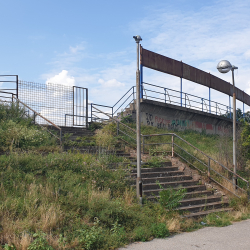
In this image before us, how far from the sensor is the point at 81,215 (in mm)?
7770

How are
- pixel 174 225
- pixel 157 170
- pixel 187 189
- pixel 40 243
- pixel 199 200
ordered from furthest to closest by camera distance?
pixel 157 170 < pixel 187 189 < pixel 199 200 < pixel 174 225 < pixel 40 243

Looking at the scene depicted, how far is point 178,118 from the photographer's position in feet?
75.7

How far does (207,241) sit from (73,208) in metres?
3.55

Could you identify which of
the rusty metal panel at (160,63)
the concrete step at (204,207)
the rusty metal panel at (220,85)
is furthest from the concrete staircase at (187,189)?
the rusty metal panel at (220,85)

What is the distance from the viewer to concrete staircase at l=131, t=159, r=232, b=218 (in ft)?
33.5

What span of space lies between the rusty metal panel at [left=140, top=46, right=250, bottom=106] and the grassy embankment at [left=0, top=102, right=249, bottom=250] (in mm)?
11723

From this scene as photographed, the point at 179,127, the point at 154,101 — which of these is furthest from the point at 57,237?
the point at 179,127

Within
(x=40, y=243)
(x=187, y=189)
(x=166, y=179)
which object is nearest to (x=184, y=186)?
(x=187, y=189)

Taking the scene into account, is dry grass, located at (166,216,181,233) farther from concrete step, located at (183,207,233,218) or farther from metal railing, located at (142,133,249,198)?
metal railing, located at (142,133,249,198)

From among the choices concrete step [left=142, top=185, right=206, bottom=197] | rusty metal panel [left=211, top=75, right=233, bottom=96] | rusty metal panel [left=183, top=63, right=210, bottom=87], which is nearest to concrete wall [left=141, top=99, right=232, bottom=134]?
rusty metal panel [left=183, top=63, right=210, bottom=87]

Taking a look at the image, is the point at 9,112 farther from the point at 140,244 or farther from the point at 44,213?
the point at 140,244

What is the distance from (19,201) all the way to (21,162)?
236 centimetres

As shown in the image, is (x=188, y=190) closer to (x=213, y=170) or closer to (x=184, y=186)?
(x=184, y=186)

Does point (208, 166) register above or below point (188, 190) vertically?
above
